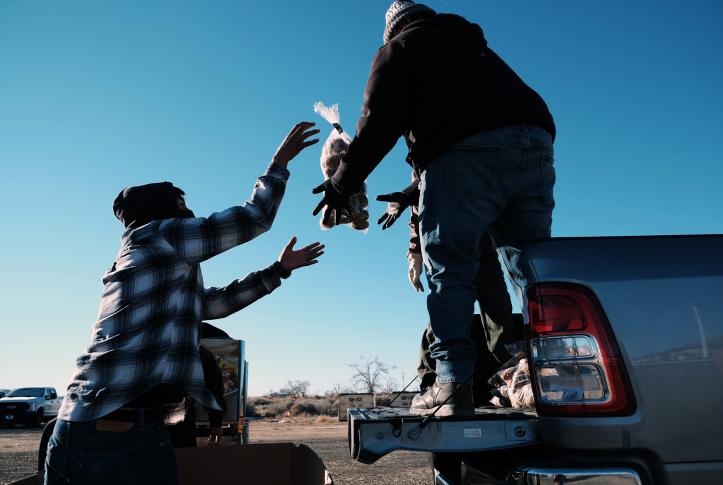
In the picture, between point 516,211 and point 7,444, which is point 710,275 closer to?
point 516,211

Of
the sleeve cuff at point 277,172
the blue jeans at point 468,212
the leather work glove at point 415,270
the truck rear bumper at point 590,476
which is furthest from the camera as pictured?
the leather work glove at point 415,270

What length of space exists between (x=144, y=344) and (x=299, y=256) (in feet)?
3.94

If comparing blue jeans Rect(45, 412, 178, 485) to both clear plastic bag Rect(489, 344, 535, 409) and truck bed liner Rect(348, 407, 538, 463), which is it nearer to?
truck bed liner Rect(348, 407, 538, 463)

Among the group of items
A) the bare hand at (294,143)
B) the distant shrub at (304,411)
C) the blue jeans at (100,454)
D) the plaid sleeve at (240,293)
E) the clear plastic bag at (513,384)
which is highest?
the distant shrub at (304,411)

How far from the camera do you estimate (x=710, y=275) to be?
1.85 meters

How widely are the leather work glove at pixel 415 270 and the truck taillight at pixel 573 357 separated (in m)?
2.04

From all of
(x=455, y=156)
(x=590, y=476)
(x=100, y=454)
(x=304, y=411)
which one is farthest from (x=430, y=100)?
(x=304, y=411)

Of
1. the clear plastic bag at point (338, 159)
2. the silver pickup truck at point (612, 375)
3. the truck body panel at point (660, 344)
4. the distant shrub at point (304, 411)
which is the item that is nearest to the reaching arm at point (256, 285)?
the clear plastic bag at point (338, 159)

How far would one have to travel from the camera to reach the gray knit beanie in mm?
3053

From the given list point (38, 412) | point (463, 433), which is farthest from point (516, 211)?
point (38, 412)

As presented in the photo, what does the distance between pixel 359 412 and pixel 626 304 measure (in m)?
1.17

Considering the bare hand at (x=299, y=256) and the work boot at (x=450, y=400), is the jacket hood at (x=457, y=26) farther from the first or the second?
the work boot at (x=450, y=400)

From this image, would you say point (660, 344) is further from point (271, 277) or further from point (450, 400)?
point (271, 277)

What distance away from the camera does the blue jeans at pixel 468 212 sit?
2457 millimetres
